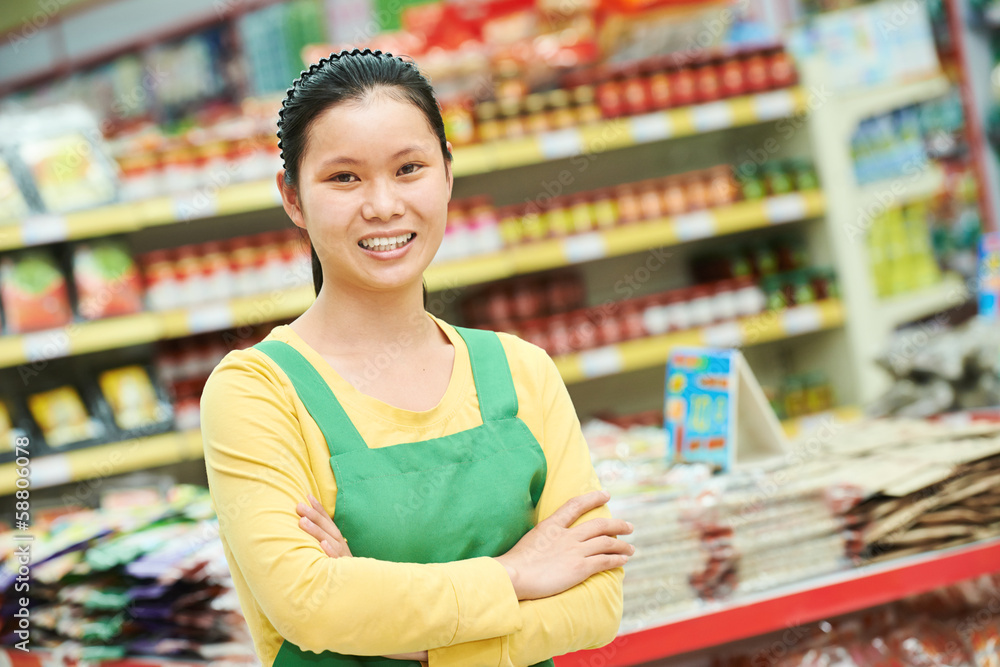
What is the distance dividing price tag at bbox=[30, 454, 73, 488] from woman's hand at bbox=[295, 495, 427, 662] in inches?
94.0

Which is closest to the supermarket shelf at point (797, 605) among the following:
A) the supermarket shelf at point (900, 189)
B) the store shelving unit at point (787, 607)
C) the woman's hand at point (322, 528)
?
the store shelving unit at point (787, 607)

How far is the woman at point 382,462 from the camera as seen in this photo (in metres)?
0.97

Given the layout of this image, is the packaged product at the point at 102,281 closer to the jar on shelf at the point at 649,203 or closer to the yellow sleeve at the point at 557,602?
the jar on shelf at the point at 649,203

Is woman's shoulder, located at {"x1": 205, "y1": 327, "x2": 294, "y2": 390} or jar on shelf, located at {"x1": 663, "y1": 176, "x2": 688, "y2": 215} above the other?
jar on shelf, located at {"x1": 663, "y1": 176, "x2": 688, "y2": 215}

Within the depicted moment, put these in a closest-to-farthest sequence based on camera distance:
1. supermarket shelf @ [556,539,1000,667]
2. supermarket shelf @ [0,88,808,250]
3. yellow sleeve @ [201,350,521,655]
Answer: yellow sleeve @ [201,350,521,655], supermarket shelf @ [556,539,1000,667], supermarket shelf @ [0,88,808,250]

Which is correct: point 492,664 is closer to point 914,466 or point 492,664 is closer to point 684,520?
point 684,520

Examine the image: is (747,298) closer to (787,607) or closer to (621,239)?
(621,239)

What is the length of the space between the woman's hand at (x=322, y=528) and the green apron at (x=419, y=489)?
0.02 meters

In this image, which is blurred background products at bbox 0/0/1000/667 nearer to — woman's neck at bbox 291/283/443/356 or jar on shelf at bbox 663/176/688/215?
jar on shelf at bbox 663/176/688/215

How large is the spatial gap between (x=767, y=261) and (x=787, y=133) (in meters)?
0.59

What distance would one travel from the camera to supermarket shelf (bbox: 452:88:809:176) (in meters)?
3.60

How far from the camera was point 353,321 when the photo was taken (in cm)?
113

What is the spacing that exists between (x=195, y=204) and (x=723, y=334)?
2171mm

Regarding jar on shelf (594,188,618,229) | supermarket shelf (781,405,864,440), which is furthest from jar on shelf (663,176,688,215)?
supermarket shelf (781,405,864,440)
